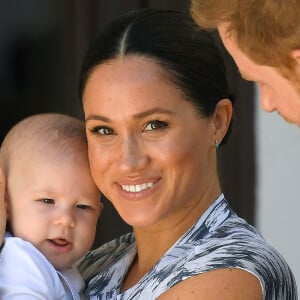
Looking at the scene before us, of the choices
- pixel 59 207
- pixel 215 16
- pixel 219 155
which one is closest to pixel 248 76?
pixel 215 16

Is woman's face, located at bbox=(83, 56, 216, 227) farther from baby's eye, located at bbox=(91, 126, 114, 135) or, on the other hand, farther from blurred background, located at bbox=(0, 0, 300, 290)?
blurred background, located at bbox=(0, 0, 300, 290)

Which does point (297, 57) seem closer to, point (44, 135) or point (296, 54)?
point (296, 54)

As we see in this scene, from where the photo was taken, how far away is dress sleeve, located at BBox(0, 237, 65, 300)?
272 centimetres

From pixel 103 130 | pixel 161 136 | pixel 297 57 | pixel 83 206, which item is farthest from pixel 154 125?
pixel 297 57

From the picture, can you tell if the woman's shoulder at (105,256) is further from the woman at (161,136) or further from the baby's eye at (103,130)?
the baby's eye at (103,130)

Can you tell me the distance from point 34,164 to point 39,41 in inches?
72.6

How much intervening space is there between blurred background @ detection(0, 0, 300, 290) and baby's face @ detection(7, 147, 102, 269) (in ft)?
5.10

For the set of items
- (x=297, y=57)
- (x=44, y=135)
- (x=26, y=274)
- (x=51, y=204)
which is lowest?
(x=26, y=274)

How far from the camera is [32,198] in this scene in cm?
288

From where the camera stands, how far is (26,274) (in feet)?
9.03

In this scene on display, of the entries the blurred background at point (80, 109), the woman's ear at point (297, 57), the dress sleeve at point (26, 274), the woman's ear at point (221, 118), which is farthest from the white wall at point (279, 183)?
the woman's ear at point (297, 57)

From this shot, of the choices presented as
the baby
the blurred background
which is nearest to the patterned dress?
the baby

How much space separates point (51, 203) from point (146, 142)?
1.02 ft

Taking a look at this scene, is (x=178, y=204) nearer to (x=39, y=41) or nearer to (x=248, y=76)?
(x=248, y=76)
